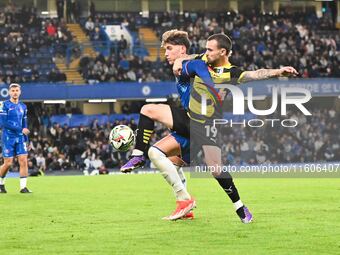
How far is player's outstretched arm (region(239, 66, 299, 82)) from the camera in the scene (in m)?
9.37

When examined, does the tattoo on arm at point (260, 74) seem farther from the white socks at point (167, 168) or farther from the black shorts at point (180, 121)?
the white socks at point (167, 168)

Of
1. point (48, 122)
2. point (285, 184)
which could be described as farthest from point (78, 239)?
point (48, 122)

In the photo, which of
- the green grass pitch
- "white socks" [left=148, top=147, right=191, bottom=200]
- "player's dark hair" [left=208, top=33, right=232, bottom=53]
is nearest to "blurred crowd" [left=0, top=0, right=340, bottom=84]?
the green grass pitch

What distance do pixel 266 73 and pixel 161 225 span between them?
2336mm

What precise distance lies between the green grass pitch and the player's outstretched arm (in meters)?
1.84

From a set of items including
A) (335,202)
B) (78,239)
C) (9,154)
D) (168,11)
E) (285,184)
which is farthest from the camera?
(168,11)

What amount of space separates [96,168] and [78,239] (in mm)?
25931

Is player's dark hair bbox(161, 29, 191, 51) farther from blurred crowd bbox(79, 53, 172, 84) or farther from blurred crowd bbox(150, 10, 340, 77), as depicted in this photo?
blurred crowd bbox(150, 10, 340, 77)

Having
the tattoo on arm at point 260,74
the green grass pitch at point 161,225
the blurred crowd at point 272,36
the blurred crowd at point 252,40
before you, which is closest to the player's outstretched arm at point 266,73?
the tattoo on arm at point 260,74

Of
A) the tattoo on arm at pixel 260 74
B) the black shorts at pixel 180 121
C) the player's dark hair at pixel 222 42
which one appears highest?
the player's dark hair at pixel 222 42

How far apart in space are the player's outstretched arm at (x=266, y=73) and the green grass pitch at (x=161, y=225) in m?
1.84

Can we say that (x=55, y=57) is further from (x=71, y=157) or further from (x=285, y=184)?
(x=285, y=184)

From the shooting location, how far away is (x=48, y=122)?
37344 mm

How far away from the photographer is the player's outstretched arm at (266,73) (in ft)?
30.7
